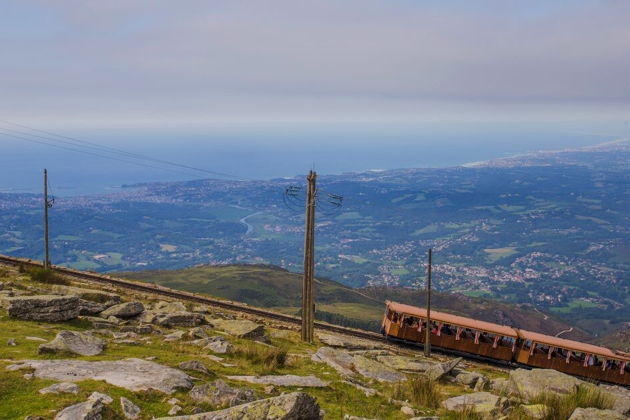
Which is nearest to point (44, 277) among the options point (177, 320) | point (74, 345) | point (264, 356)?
point (177, 320)

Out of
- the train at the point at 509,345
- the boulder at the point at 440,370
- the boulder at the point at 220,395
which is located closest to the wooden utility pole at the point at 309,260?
the boulder at the point at 440,370

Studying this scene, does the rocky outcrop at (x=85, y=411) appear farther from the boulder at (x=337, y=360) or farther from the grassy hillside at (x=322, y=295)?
the grassy hillside at (x=322, y=295)

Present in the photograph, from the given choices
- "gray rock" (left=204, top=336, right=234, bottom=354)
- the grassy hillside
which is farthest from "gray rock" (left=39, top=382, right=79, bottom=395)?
the grassy hillside

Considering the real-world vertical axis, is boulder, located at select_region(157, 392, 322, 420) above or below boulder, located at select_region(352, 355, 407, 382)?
above

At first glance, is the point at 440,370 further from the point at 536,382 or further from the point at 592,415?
the point at 592,415

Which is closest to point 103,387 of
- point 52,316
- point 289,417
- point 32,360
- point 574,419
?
point 32,360

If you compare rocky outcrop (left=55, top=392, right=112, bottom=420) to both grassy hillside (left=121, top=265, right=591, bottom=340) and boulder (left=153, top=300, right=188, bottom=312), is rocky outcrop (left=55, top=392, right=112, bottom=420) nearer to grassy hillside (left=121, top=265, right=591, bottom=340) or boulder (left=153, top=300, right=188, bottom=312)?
boulder (left=153, top=300, right=188, bottom=312)
